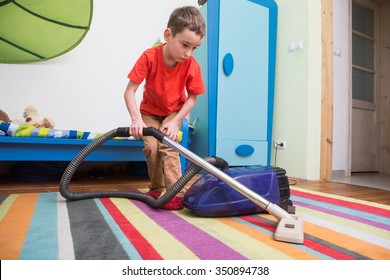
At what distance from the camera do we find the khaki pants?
1.20 metres

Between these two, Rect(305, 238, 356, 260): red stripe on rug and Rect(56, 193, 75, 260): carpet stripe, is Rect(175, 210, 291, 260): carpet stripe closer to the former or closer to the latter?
Rect(305, 238, 356, 260): red stripe on rug

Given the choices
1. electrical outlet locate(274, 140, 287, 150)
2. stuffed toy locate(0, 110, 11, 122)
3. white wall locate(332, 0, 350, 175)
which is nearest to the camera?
stuffed toy locate(0, 110, 11, 122)

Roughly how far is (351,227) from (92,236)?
0.79 metres

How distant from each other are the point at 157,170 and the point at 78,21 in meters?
1.52

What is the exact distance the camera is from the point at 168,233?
742 mm

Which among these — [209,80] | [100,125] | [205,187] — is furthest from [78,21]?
[205,187]

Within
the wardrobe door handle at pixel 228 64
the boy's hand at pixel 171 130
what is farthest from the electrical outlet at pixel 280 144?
the boy's hand at pixel 171 130

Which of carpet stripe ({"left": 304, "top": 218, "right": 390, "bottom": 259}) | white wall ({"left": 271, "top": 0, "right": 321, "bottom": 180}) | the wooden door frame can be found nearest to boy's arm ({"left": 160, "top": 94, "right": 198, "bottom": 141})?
carpet stripe ({"left": 304, "top": 218, "right": 390, "bottom": 259})

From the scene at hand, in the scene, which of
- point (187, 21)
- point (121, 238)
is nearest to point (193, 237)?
point (121, 238)

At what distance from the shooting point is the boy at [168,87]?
3.48ft

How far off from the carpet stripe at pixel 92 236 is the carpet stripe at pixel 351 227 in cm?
65

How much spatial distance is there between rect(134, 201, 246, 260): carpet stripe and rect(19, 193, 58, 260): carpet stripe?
0.30m

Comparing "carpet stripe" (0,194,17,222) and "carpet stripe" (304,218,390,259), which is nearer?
"carpet stripe" (304,218,390,259)
